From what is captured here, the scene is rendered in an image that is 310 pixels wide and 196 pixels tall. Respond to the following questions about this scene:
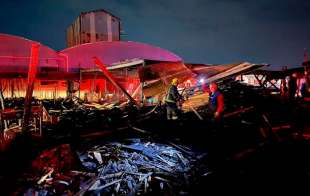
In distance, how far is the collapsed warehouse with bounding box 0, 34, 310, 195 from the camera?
5.64 meters

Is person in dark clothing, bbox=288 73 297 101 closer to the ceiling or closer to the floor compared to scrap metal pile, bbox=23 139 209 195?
closer to the ceiling

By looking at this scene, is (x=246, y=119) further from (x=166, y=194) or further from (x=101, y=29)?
(x=101, y=29)

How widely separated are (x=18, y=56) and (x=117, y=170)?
19.7 metres

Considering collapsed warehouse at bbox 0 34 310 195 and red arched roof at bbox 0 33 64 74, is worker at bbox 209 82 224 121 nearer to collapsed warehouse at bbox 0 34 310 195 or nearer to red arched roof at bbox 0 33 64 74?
collapsed warehouse at bbox 0 34 310 195

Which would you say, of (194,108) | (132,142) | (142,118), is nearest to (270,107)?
(194,108)

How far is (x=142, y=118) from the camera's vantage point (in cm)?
1230

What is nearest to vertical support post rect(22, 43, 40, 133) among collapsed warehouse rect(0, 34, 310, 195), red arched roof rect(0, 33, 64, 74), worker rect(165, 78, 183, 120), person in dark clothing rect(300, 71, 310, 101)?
collapsed warehouse rect(0, 34, 310, 195)

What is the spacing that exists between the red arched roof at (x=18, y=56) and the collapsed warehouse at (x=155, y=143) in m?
4.56

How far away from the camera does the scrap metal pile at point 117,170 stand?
17.4 feet

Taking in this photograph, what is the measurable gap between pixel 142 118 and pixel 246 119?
15.3 feet

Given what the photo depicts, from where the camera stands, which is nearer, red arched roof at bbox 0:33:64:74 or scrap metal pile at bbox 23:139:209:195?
scrap metal pile at bbox 23:139:209:195

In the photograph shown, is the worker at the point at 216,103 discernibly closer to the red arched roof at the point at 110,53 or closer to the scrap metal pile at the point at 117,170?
the scrap metal pile at the point at 117,170

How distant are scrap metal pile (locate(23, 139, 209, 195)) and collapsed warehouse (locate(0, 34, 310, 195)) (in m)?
0.02

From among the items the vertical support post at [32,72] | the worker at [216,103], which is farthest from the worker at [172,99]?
the vertical support post at [32,72]
